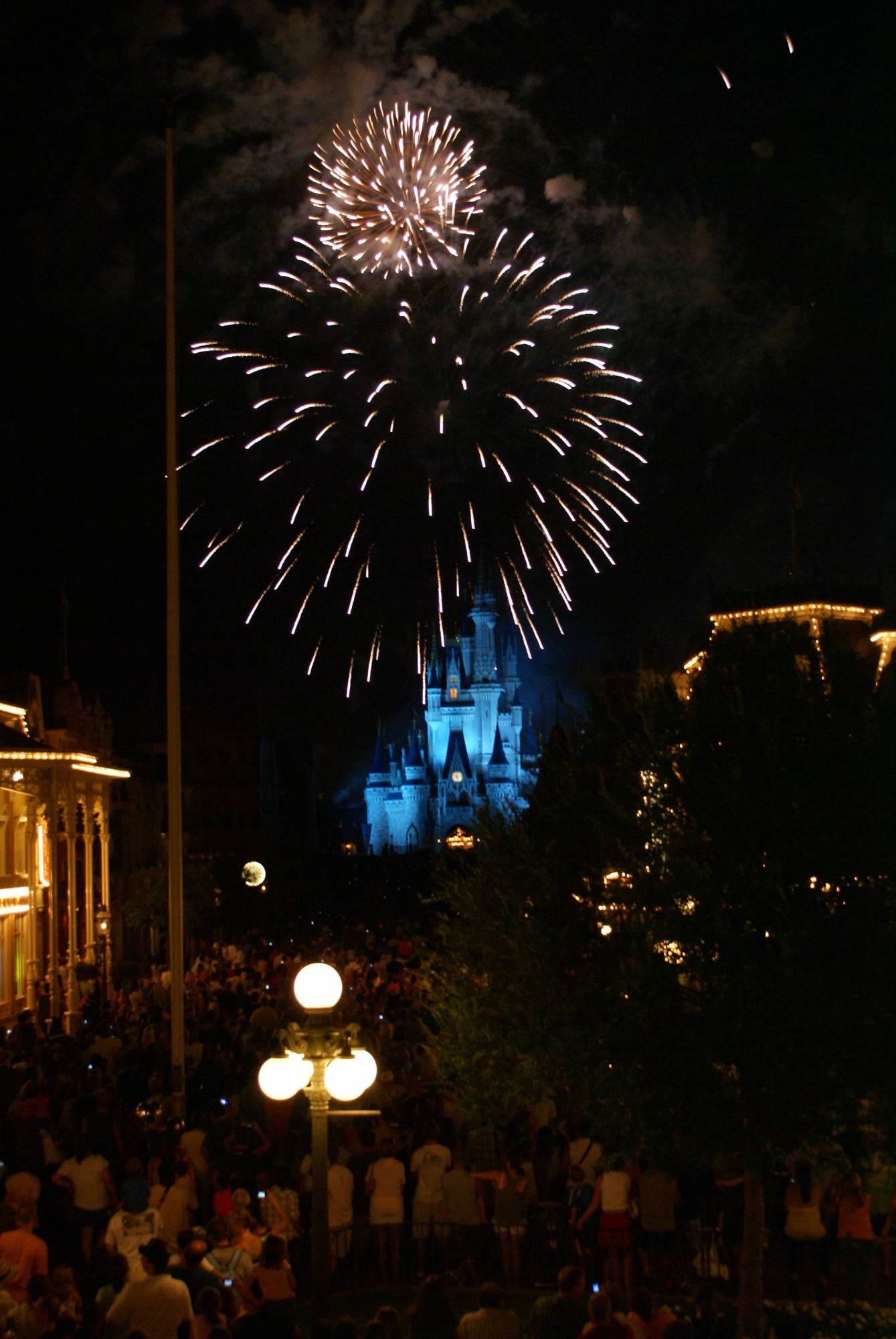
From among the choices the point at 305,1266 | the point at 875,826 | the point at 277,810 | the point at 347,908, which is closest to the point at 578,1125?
the point at 305,1266

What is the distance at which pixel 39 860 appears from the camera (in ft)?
90.1

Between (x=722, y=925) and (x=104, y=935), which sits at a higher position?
(x=722, y=925)

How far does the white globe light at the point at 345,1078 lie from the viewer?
23.5ft

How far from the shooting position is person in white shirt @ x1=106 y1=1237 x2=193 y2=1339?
22.2 ft

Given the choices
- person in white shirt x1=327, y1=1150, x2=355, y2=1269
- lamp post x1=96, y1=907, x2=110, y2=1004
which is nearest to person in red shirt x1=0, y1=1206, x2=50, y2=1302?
person in white shirt x1=327, y1=1150, x2=355, y2=1269

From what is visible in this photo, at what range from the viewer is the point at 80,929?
109 feet

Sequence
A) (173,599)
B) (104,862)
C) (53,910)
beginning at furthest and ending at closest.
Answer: (104,862), (53,910), (173,599)

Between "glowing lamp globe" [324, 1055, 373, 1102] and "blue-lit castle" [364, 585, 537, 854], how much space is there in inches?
4528

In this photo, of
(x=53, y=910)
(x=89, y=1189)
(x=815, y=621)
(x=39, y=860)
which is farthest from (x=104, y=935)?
(x=89, y=1189)

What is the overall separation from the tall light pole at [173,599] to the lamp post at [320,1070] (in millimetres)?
5331

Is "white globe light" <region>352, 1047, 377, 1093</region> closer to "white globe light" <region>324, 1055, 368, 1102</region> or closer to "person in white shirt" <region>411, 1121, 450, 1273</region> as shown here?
"white globe light" <region>324, 1055, 368, 1102</region>

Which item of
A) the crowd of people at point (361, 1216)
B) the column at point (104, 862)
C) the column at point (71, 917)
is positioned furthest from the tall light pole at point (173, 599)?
the column at point (104, 862)

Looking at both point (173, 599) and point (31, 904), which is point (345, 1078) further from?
point (31, 904)

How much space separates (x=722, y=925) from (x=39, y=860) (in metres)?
21.2
